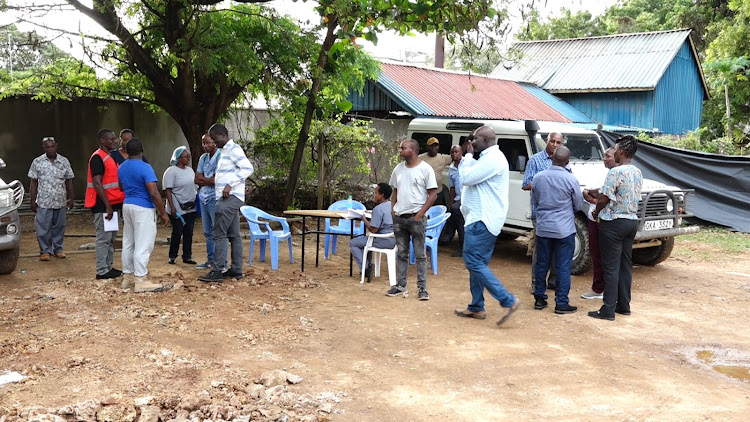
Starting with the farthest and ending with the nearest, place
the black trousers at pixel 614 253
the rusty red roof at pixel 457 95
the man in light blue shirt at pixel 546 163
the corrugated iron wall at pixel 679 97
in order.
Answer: the corrugated iron wall at pixel 679 97 → the rusty red roof at pixel 457 95 → the man in light blue shirt at pixel 546 163 → the black trousers at pixel 614 253

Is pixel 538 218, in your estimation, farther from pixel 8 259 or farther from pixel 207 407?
pixel 8 259

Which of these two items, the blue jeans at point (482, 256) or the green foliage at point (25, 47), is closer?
the blue jeans at point (482, 256)

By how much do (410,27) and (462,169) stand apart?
10.8ft

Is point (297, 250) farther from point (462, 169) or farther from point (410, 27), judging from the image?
point (462, 169)

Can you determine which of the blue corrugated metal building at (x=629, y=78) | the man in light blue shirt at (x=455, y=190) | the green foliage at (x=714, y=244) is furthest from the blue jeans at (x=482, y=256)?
the blue corrugated metal building at (x=629, y=78)

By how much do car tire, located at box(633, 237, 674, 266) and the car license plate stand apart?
1.82 feet

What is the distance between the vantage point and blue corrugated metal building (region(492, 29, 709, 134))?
2228cm

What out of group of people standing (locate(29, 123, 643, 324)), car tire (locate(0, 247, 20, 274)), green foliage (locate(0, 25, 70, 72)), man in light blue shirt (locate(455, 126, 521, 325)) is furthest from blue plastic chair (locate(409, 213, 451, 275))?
green foliage (locate(0, 25, 70, 72))

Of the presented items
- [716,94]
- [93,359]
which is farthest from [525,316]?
[716,94]

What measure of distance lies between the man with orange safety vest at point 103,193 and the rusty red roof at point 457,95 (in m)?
9.67

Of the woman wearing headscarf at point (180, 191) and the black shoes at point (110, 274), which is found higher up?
the woman wearing headscarf at point (180, 191)

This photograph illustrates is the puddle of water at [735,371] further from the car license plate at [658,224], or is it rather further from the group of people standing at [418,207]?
the car license plate at [658,224]

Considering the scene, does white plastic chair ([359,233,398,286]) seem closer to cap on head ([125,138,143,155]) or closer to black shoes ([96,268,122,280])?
cap on head ([125,138,143,155])

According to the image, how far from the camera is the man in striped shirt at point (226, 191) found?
7.40m
